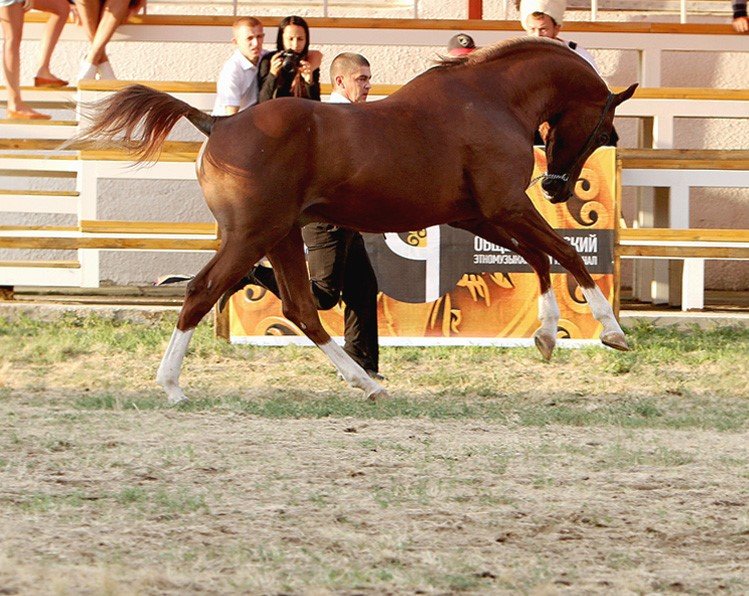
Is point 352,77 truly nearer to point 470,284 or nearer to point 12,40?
point 470,284

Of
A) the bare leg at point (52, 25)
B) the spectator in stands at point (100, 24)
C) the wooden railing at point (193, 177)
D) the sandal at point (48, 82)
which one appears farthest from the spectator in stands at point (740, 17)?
the sandal at point (48, 82)

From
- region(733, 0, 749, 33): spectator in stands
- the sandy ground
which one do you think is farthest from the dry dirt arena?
region(733, 0, 749, 33): spectator in stands

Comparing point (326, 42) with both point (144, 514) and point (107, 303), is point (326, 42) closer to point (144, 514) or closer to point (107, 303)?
point (107, 303)

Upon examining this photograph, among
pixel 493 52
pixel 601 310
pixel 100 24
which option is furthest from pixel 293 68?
pixel 100 24

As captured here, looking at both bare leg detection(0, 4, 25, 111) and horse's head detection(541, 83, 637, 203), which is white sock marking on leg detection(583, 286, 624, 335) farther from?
bare leg detection(0, 4, 25, 111)

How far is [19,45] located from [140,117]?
530 cm

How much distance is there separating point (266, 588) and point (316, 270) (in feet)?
14.9

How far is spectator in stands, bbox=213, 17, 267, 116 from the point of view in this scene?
31.2 ft

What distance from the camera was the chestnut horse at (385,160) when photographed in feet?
22.4

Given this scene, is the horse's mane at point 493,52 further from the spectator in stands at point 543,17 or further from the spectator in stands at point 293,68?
the spectator in stands at point 543,17

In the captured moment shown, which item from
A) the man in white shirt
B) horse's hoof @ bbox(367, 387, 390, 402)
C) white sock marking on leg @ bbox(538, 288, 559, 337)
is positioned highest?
the man in white shirt

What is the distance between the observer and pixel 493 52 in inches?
297

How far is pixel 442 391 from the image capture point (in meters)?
7.67

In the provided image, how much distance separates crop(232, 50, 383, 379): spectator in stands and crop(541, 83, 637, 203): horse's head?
111cm
